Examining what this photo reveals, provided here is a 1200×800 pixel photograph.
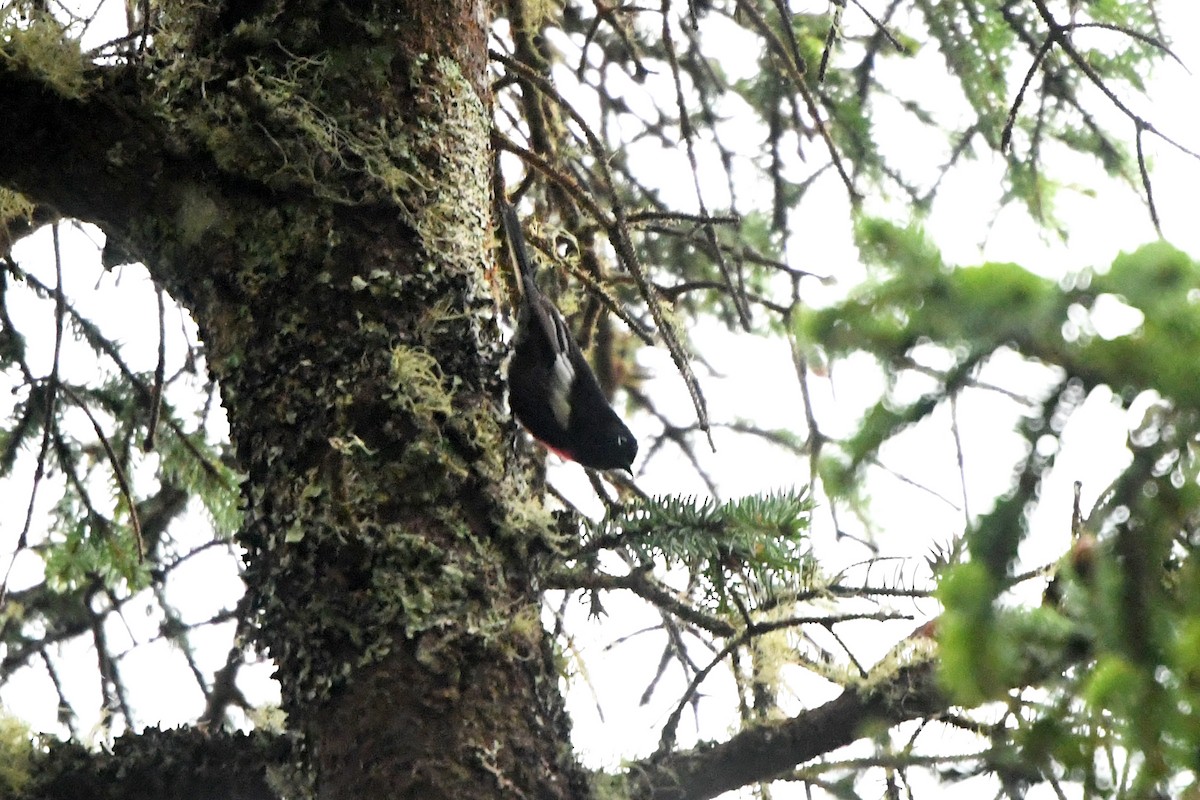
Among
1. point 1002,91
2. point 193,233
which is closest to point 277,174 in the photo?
point 193,233

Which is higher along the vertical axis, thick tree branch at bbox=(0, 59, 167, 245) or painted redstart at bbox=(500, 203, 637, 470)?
painted redstart at bbox=(500, 203, 637, 470)

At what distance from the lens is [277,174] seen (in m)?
1.95

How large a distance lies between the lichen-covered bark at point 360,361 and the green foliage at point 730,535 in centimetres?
15

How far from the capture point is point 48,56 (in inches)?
75.8

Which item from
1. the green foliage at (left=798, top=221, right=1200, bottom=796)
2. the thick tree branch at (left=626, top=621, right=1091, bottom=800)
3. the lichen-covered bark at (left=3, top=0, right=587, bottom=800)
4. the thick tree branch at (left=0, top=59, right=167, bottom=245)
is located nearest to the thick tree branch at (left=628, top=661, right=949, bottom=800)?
the thick tree branch at (left=626, top=621, right=1091, bottom=800)

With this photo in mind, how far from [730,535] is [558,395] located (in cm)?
152

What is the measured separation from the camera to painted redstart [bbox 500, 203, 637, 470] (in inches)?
117

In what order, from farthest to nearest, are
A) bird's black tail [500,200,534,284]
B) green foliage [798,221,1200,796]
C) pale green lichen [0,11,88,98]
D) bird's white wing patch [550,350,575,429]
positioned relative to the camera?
bird's white wing patch [550,350,575,429] < bird's black tail [500,200,534,284] < pale green lichen [0,11,88,98] < green foliage [798,221,1200,796]

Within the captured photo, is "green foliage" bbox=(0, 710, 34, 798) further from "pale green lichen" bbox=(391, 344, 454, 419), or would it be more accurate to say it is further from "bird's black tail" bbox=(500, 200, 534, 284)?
"bird's black tail" bbox=(500, 200, 534, 284)

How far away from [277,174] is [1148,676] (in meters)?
1.42

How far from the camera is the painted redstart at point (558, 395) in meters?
2.98

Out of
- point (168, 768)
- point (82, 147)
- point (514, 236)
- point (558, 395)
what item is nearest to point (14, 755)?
point (168, 768)

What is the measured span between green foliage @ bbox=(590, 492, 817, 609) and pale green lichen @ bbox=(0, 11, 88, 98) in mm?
1015

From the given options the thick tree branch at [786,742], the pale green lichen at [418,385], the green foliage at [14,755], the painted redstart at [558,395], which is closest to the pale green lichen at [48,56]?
the pale green lichen at [418,385]
